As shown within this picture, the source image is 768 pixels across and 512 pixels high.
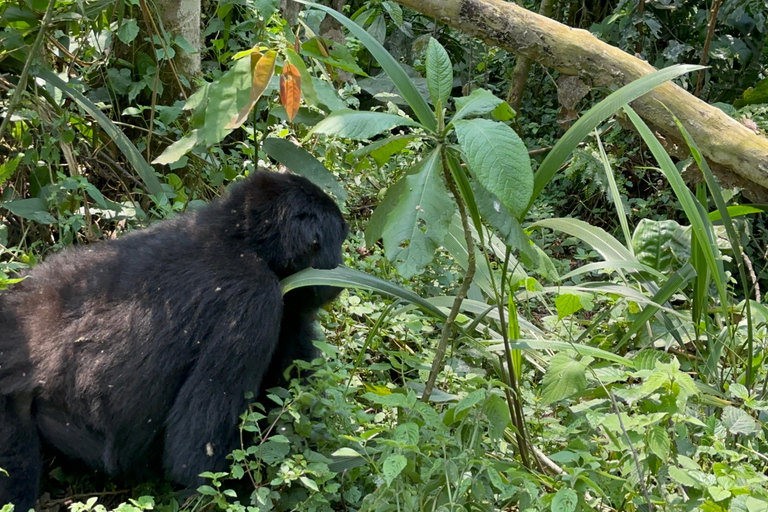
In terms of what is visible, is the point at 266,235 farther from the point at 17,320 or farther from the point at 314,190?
the point at 17,320

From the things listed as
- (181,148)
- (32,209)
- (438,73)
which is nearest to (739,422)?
(438,73)

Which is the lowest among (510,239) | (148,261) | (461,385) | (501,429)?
(461,385)

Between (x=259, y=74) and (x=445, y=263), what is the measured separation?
1.68 m

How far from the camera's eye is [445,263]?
13.0 ft

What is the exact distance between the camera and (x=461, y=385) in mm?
2826

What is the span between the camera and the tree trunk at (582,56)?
3645mm

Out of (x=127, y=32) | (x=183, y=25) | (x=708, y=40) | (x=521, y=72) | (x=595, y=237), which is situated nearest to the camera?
(x=595, y=237)

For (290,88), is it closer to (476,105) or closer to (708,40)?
(476,105)

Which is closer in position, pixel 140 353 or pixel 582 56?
pixel 140 353

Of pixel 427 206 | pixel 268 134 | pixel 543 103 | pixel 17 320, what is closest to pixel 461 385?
pixel 427 206

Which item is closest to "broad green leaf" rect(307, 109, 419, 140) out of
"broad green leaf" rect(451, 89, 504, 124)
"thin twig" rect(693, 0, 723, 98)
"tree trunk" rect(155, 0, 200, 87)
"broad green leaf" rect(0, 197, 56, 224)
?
"broad green leaf" rect(451, 89, 504, 124)

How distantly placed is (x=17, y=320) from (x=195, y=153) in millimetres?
1564

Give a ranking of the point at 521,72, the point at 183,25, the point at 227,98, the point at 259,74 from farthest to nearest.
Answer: the point at 521,72 < the point at 183,25 < the point at 227,98 < the point at 259,74

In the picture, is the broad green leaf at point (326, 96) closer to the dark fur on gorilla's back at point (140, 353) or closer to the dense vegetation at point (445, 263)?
the dense vegetation at point (445, 263)
